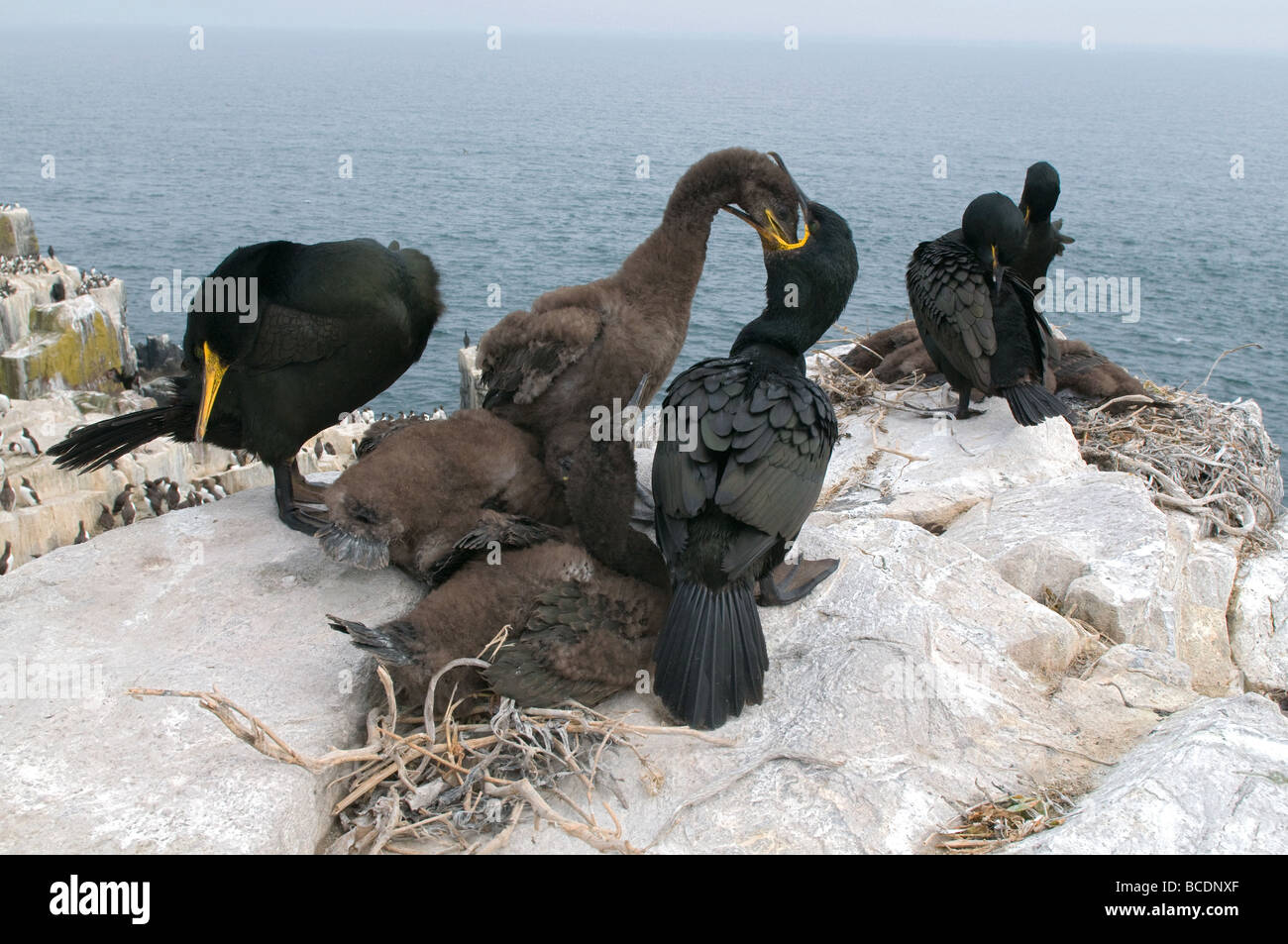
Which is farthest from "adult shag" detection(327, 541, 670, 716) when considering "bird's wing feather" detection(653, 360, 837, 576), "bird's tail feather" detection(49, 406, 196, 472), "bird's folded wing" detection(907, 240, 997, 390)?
Answer: "bird's folded wing" detection(907, 240, 997, 390)

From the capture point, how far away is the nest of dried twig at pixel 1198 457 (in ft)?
24.1

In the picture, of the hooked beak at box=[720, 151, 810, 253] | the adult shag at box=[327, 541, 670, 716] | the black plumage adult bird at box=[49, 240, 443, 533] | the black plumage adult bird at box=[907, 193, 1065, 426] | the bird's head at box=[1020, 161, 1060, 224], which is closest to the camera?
the adult shag at box=[327, 541, 670, 716]

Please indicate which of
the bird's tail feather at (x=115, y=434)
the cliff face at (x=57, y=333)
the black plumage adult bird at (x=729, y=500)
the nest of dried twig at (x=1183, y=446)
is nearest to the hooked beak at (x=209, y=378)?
the bird's tail feather at (x=115, y=434)

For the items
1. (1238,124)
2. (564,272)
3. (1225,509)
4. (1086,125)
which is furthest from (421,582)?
(1238,124)

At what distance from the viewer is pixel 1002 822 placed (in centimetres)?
355

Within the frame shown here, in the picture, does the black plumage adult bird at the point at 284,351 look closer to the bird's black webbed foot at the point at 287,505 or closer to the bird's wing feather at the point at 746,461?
the bird's black webbed foot at the point at 287,505

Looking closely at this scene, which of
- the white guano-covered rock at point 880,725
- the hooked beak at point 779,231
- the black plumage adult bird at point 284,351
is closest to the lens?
the white guano-covered rock at point 880,725

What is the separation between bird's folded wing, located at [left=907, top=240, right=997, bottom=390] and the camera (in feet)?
23.5

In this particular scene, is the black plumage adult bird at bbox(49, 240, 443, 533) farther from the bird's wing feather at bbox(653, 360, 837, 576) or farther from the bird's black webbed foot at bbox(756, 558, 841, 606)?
the bird's black webbed foot at bbox(756, 558, 841, 606)

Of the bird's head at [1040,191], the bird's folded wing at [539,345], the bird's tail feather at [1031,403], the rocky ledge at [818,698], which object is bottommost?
the rocky ledge at [818,698]

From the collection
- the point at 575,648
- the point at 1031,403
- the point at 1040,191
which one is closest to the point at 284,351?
the point at 575,648

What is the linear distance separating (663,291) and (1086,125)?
8644 centimetres

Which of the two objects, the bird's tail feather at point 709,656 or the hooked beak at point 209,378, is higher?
the hooked beak at point 209,378

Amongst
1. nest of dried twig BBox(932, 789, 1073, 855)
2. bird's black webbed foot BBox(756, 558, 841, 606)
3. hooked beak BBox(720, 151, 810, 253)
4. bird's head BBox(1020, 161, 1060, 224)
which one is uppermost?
bird's head BBox(1020, 161, 1060, 224)
